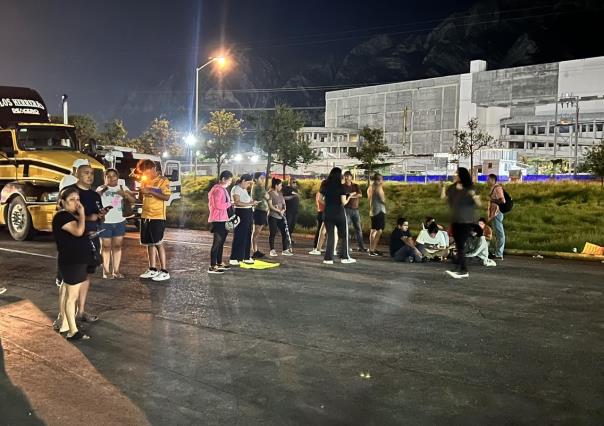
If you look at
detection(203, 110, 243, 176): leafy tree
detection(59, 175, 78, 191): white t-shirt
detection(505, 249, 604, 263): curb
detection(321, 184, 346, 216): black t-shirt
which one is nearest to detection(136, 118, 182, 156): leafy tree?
detection(203, 110, 243, 176): leafy tree

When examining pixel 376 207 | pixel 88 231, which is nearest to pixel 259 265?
pixel 376 207

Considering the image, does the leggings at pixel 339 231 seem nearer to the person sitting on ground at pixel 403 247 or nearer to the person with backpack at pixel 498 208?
the person sitting on ground at pixel 403 247

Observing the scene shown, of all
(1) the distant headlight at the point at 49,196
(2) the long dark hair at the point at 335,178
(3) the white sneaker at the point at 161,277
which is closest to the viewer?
(3) the white sneaker at the point at 161,277

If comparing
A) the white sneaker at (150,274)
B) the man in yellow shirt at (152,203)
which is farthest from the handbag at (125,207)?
the white sneaker at (150,274)

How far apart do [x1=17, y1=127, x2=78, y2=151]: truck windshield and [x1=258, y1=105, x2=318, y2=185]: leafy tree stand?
32357 mm

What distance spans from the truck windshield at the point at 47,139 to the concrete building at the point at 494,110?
64.5 m

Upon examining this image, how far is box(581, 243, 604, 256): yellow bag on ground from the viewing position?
13.0 meters

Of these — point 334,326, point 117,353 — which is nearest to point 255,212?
point 334,326

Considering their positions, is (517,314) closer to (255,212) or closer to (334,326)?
(334,326)

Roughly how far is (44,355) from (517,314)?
208 inches

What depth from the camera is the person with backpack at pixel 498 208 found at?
11.4 metres

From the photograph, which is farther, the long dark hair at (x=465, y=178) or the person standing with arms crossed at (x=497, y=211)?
the person standing with arms crossed at (x=497, y=211)

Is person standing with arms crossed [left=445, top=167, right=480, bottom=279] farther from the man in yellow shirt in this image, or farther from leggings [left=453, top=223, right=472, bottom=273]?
the man in yellow shirt

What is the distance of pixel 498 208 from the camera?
38.1ft
